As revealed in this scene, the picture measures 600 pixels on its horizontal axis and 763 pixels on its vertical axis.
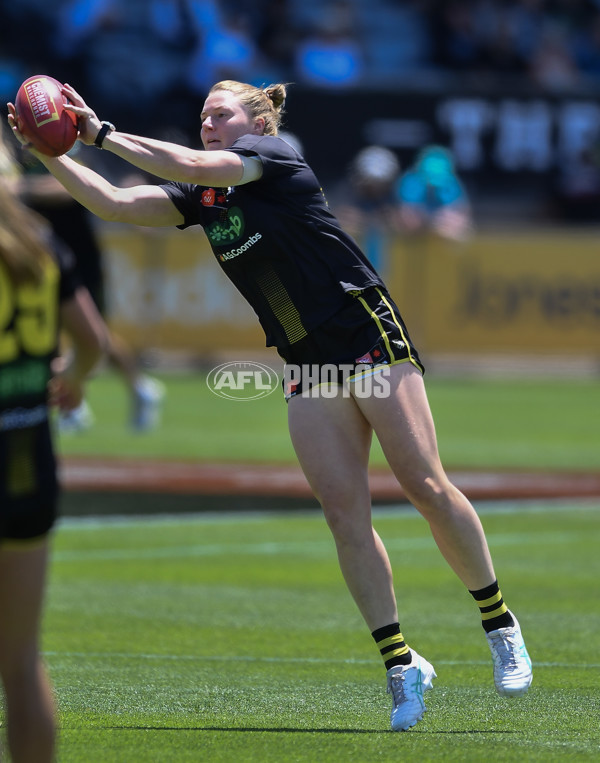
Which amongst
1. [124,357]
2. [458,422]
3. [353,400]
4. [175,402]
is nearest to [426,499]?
[353,400]

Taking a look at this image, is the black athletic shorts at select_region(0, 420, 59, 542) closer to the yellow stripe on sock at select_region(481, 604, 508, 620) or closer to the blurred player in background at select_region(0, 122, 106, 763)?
→ the blurred player in background at select_region(0, 122, 106, 763)

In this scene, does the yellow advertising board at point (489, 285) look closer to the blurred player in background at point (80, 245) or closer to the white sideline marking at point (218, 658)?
the blurred player in background at point (80, 245)

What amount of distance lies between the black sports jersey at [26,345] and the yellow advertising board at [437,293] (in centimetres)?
1583

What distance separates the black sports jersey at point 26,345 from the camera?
3.31 meters

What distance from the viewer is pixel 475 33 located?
24.6 metres

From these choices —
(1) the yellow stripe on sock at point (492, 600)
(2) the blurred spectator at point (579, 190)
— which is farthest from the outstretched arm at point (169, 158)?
(2) the blurred spectator at point (579, 190)

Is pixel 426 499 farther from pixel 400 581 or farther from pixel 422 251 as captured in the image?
pixel 422 251

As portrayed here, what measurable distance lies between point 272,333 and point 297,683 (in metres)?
1.43

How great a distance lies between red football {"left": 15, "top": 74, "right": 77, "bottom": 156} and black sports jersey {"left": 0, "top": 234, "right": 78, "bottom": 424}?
65.2 inches

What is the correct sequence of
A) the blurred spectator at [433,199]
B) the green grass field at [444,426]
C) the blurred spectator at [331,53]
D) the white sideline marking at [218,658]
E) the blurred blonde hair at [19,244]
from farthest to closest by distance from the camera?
the blurred spectator at [331,53]
the blurred spectator at [433,199]
the green grass field at [444,426]
the white sideline marking at [218,658]
the blurred blonde hair at [19,244]

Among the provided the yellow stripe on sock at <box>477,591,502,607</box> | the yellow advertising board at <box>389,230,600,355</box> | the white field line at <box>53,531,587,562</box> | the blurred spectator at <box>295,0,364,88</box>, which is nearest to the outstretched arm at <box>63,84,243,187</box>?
the yellow stripe on sock at <box>477,591,502,607</box>

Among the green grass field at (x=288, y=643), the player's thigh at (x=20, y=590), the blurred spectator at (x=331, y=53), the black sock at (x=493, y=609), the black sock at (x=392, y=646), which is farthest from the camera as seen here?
the blurred spectator at (x=331, y=53)

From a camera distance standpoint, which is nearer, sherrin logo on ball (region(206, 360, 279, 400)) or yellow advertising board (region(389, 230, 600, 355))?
sherrin logo on ball (region(206, 360, 279, 400))

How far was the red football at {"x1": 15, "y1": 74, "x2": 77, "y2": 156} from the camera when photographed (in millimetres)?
4969
